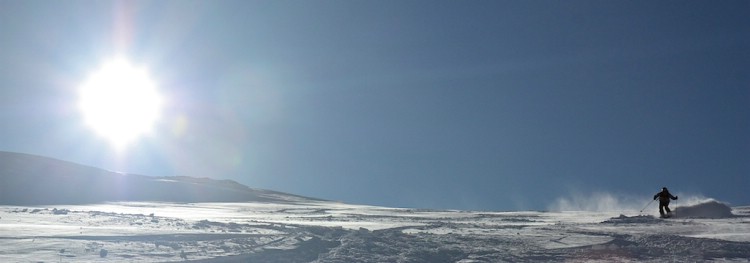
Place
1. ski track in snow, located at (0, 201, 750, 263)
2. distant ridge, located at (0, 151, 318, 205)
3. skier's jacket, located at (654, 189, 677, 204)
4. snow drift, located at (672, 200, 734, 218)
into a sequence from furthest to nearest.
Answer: distant ridge, located at (0, 151, 318, 205), skier's jacket, located at (654, 189, 677, 204), snow drift, located at (672, 200, 734, 218), ski track in snow, located at (0, 201, 750, 263)

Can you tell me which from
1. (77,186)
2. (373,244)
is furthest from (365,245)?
(77,186)

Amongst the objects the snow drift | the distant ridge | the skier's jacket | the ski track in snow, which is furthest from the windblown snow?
the distant ridge

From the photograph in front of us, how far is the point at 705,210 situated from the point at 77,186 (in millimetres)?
34771

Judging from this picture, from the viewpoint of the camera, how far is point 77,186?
37.4 metres

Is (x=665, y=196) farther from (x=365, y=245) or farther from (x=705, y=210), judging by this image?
(x=365, y=245)

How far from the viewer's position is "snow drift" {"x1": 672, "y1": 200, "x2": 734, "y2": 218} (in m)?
19.4

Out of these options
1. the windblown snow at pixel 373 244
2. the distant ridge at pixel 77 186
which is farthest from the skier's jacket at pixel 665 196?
the distant ridge at pixel 77 186

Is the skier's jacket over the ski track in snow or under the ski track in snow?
over

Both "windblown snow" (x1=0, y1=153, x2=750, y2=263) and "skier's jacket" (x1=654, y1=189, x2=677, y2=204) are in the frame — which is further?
"skier's jacket" (x1=654, y1=189, x2=677, y2=204)

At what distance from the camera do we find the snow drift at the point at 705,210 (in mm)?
19397

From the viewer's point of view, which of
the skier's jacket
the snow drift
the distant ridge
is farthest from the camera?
the distant ridge

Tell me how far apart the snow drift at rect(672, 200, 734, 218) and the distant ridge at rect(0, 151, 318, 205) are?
1120 inches

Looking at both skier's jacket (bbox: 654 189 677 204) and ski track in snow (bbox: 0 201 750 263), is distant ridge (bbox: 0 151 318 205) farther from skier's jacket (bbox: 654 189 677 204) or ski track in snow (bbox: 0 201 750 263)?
skier's jacket (bbox: 654 189 677 204)

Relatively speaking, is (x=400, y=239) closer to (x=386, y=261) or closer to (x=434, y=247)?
(x=434, y=247)
